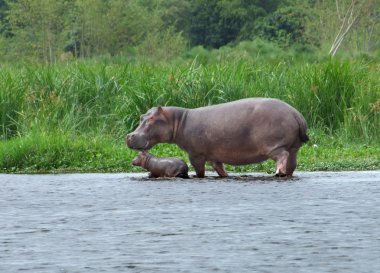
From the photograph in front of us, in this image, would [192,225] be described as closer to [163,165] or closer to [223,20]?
[163,165]

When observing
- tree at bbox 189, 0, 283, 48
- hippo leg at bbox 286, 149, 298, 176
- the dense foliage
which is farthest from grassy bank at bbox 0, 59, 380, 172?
tree at bbox 189, 0, 283, 48

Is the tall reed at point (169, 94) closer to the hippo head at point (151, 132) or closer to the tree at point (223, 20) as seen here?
the hippo head at point (151, 132)

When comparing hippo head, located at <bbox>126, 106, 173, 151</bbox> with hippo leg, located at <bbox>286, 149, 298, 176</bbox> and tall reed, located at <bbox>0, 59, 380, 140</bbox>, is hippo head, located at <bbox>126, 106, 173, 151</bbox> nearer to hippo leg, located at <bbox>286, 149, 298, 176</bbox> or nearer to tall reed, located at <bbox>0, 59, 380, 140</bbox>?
hippo leg, located at <bbox>286, 149, 298, 176</bbox>

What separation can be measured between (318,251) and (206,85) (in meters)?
9.34

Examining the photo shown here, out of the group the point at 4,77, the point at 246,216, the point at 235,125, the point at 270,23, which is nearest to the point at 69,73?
the point at 4,77

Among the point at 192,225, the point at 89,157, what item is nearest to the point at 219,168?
the point at 89,157

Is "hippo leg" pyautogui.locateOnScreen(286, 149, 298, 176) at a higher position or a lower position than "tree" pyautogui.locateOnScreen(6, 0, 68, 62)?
higher

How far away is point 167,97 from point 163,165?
4.54 metres

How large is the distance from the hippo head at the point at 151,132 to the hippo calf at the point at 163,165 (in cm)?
11

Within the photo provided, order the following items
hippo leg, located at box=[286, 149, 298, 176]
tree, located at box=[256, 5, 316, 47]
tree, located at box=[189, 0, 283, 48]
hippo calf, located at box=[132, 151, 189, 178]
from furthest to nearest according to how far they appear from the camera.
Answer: tree, located at box=[189, 0, 283, 48]
tree, located at box=[256, 5, 316, 47]
hippo calf, located at box=[132, 151, 189, 178]
hippo leg, located at box=[286, 149, 298, 176]

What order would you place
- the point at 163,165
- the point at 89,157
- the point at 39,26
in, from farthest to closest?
the point at 39,26 → the point at 89,157 → the point at 163,165

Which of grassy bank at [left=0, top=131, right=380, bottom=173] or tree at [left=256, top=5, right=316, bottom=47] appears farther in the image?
tree at [left=256, top=5, right=316, bottom=47]

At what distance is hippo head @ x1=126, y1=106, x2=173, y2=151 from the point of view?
35.5ft

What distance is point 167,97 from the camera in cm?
1527
